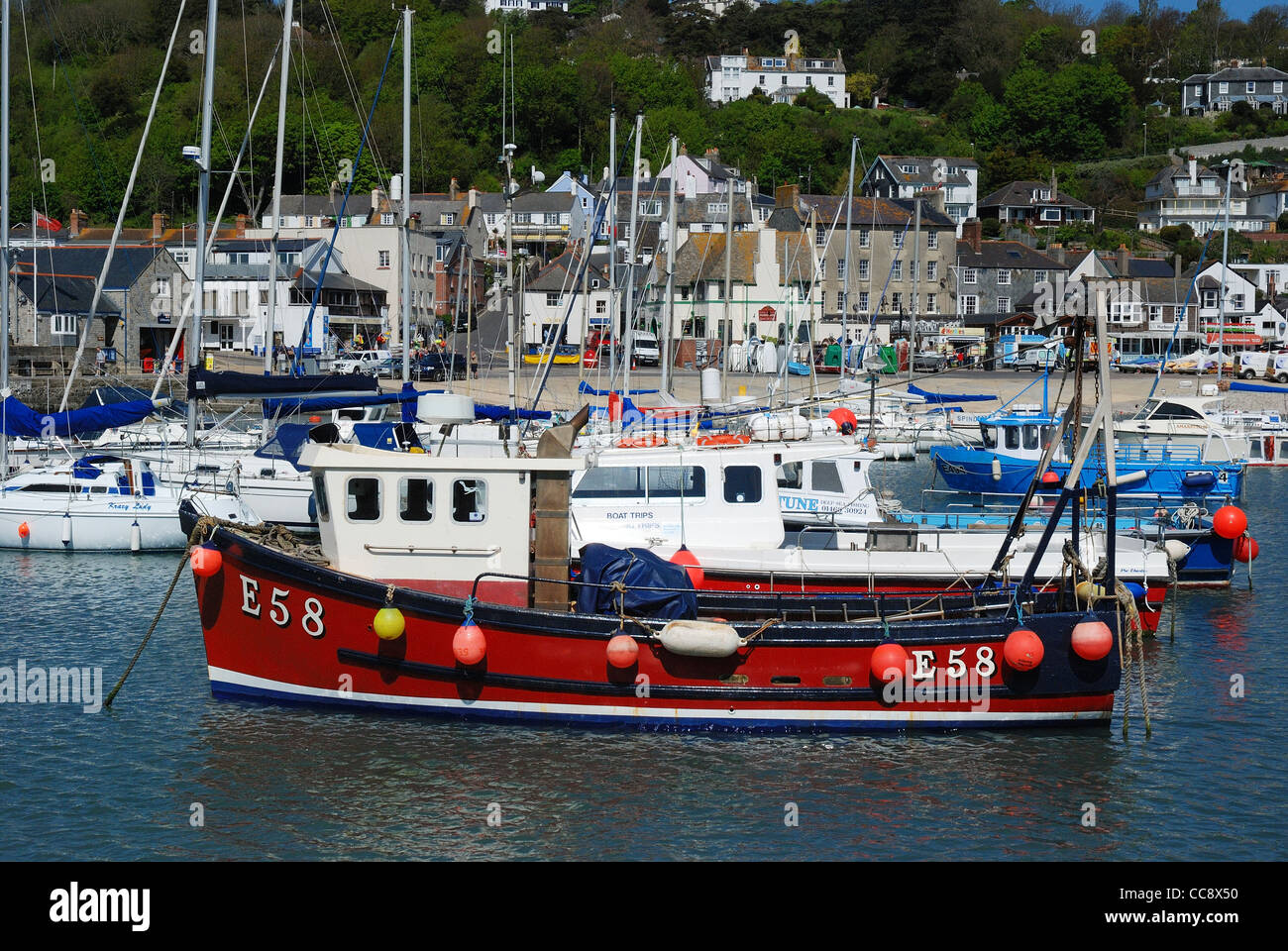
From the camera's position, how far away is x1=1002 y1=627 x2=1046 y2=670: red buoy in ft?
50.2

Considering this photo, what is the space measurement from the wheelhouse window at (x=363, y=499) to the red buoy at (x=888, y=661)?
5891mm

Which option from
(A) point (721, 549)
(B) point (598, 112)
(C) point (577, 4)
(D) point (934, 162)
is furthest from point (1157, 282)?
(C) point (577, 4)

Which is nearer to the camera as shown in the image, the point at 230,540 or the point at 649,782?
the point at 649,782

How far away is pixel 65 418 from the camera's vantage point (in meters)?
30.1

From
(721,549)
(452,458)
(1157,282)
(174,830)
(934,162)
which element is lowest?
(174,830)

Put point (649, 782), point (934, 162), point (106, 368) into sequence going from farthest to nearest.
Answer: point (934, 162)
point (106, 368)
point (649, 782)

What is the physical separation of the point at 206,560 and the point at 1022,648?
30.2ft

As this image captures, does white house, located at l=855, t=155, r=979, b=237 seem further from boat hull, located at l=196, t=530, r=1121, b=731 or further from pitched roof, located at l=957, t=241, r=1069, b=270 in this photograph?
boat hull, located at l=196, t=530, r=1121, b=731

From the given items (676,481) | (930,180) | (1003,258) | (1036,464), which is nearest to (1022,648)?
(676,481)

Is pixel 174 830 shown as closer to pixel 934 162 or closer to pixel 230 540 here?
pixel 230 540

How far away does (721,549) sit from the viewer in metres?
19.8

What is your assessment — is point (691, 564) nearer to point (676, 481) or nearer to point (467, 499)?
point (676, 481)
